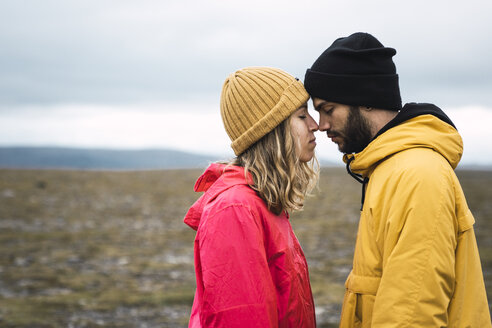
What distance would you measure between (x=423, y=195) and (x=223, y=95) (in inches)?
55.0

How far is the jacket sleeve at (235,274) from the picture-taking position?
2.26m

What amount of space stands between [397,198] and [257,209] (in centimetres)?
75

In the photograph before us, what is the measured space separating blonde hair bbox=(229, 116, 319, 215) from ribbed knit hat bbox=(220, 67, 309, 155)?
61mm

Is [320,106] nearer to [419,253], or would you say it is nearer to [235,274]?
[419,253]

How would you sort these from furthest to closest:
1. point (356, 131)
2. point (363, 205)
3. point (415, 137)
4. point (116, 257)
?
point (116, 257)
point (356, 131)
point (363, 205)
point (415, 137)

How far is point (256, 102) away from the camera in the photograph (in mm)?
2729

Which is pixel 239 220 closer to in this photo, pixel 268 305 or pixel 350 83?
pixel 268 305

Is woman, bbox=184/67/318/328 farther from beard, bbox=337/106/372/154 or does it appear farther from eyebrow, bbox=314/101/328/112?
beard, bbox=337/106/372/154

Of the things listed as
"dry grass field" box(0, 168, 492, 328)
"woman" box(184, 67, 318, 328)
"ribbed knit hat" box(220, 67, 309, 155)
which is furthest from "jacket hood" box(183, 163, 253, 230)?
"dry grass field" box(0, 168, 492, 328)

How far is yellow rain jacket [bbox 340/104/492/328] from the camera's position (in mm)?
2166

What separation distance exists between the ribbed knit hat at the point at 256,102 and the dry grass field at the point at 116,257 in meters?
5.56

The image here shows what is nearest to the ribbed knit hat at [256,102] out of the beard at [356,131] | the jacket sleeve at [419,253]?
the beard at [356,131]

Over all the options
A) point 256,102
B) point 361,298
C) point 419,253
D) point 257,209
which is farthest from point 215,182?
point 419,253

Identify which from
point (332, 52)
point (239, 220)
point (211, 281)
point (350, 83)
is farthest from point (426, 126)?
point (211, 281)
